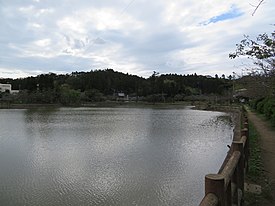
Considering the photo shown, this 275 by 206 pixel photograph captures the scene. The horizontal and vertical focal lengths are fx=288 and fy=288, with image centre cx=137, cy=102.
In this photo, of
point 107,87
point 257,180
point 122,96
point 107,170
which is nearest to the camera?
point 257,180

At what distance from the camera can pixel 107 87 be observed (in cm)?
7925

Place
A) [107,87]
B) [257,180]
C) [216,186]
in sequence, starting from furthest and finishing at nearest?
1. [107,87]
2. [257,180]
3. [216,186]

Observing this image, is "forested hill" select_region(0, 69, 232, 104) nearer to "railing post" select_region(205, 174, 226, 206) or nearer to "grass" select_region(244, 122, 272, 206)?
"grass" select_region(244, 122, 272, 206)

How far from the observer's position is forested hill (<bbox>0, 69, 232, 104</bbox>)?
5588 cm

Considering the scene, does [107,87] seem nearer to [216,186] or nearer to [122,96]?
[122,96]

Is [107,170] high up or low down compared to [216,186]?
down

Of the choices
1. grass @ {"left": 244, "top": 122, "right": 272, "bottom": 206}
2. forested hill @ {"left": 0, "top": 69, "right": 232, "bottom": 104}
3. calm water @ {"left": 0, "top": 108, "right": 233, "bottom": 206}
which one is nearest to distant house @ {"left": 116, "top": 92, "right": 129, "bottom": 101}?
forested hill @ {"left": 0, "top": 69, "right": 232, "bottom": 104}

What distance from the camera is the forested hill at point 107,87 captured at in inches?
2200

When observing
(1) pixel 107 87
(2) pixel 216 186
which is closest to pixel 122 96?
(1) pixel 107 87

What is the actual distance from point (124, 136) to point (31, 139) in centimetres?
432

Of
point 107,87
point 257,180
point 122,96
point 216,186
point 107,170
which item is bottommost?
point 107,170

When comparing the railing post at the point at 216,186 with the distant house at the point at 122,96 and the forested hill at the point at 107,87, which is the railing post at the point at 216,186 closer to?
the forested hill at the point at 107,87

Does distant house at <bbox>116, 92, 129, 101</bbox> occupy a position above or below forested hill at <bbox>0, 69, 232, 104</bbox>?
below

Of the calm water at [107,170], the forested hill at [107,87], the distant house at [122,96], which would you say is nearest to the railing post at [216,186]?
the calm water at [107,170]
